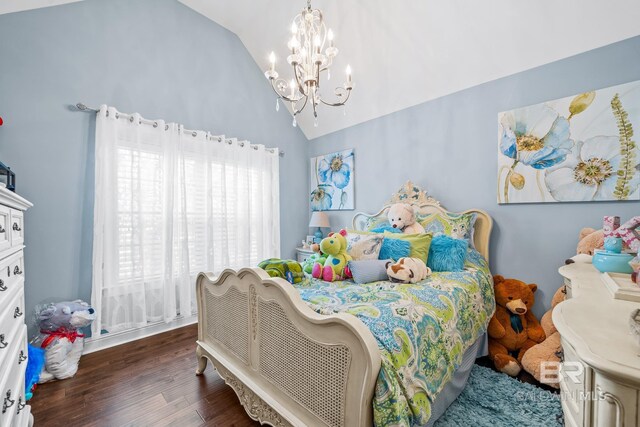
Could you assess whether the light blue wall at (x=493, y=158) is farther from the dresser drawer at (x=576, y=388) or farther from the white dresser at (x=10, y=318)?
the white dresser at (x=10, y=318)

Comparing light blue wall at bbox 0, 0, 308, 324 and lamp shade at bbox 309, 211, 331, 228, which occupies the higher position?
light blue wall at bbox 0, 0, 308, 324

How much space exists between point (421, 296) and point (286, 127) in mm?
3186

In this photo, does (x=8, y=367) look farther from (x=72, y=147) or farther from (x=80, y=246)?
(x=72, y=147)

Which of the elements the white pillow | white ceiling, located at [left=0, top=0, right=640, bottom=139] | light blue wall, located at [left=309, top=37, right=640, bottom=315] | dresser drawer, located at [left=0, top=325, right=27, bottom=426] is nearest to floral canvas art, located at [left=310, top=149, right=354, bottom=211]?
light blue wall, located at [left=309, top=37, right=640, bottom=315]

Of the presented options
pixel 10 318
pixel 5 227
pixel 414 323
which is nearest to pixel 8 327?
pixel 10 318

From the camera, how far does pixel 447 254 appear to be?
2188 millimetres

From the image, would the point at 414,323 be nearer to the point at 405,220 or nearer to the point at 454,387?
the point at 454,387

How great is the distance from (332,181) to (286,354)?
2857mm

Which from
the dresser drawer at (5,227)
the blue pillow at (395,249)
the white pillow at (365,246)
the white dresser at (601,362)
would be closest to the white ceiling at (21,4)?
the dresser drawer at (5,227)

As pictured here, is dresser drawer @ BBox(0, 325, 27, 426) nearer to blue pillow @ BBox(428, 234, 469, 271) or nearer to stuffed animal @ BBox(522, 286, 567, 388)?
blue pillow @ BBox(428, 234, 469, 271)

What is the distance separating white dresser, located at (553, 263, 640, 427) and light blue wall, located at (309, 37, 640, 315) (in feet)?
4.78

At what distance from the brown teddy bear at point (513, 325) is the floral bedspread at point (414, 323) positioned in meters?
0.13

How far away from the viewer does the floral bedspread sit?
0.99 m

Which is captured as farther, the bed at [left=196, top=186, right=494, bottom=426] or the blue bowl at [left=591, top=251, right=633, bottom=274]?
the blue bowl at [left=591, top=251, right=633, bottom=274]
